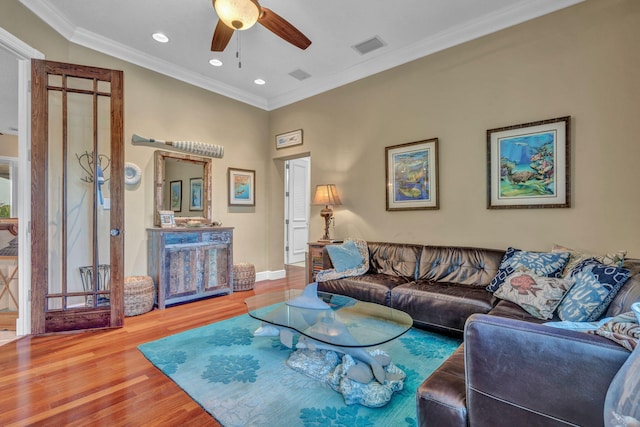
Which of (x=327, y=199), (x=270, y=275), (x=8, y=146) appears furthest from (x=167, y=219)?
(x=8, y=146)

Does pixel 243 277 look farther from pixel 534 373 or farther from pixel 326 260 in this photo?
pixel 534 373

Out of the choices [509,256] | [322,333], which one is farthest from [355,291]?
[509,256]

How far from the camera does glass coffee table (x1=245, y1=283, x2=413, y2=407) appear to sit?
185 cm

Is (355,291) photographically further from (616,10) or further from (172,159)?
(616,10)

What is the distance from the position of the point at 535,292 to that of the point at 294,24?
3.28 meters

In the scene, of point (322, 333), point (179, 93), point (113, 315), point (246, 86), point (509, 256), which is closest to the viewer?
point (322, 333)

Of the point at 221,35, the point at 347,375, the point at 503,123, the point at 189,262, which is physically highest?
the point at 221,35

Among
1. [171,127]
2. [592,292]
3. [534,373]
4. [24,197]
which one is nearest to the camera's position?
[534,373]

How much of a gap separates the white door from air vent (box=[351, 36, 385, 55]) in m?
3.17

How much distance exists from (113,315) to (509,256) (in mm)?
3858

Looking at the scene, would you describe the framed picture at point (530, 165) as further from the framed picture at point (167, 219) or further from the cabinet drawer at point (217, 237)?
the framed picture at point (167, 219)

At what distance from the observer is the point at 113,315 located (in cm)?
302

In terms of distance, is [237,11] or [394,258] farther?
[394,258]

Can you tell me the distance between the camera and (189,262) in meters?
3.99
